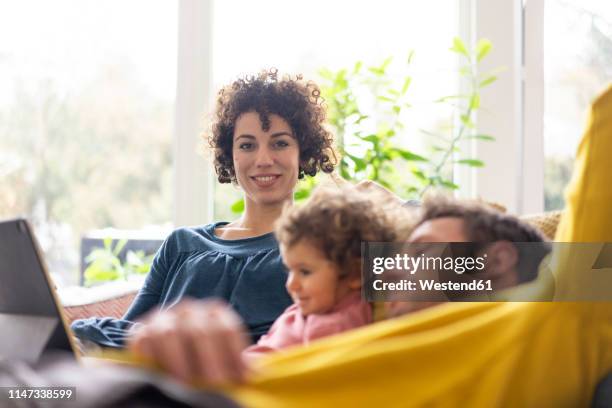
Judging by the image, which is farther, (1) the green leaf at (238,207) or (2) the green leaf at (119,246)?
(2) the green leaf at (119,246)

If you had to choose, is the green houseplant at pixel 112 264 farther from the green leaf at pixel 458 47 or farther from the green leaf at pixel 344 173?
the green leaf at pixel 458 47

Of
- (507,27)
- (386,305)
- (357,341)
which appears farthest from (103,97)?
(357,341)

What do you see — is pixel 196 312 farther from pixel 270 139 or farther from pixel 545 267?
pixel 270 139

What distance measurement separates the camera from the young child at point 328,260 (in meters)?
1.25

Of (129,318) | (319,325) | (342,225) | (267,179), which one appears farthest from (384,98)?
(319,325)

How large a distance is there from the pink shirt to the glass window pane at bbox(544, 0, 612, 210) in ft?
6.57

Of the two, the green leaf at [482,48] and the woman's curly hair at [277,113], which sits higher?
the green leaf at [482,48]

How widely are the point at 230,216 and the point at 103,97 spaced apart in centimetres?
79

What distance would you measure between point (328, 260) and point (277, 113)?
80cm

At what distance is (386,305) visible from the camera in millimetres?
1192

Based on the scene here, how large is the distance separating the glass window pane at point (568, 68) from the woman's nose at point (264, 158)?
154 cm

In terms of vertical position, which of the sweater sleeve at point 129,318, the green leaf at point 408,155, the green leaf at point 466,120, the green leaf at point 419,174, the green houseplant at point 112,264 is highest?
the green leaf at point 466,120

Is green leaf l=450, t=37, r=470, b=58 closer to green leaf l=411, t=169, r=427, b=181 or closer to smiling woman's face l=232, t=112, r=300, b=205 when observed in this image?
green leaf l=411, t=169, r=427, b=181

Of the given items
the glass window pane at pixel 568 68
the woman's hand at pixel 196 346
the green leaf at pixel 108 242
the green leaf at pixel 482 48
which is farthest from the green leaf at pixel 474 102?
the woman's hand at pixel 196 346
